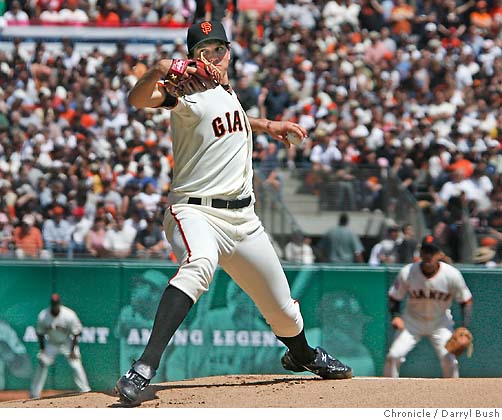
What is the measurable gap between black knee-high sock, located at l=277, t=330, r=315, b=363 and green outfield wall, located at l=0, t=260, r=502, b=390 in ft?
18.4

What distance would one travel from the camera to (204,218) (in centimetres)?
548

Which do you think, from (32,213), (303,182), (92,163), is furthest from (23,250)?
(303,182)

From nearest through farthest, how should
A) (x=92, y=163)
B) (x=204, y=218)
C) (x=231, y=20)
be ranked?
(x=204, y=218), (x=92, y=163), (x=231, y=20)

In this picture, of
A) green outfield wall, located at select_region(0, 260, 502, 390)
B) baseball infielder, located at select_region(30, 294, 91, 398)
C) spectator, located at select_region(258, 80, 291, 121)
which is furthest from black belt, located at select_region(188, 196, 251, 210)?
spectator, located at select_region(258, 80, 291, 121)

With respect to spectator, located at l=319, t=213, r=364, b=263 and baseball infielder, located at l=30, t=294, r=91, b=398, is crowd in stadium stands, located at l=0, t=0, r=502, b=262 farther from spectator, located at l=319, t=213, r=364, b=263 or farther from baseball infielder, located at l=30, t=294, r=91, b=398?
baseball infielder, located at l=30, t=294, r=91, b=398

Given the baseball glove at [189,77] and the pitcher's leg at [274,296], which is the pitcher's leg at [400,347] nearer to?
the pitcher's leg at [274,296]

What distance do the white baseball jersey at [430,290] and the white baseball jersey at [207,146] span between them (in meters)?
4.99

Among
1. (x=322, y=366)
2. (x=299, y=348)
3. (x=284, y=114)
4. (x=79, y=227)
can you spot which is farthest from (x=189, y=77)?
(x=284, y=114)

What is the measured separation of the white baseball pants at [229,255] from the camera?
533 cm

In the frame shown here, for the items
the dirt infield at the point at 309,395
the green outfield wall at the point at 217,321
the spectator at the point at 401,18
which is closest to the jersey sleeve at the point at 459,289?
the green outfield wall at the point at 217,321

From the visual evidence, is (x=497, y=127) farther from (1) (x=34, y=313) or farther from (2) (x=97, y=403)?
(2) (x=97, y=403)

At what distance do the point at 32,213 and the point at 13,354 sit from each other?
2321 millimetres

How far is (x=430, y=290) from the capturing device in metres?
10.2

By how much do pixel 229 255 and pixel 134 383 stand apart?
0.86 m
